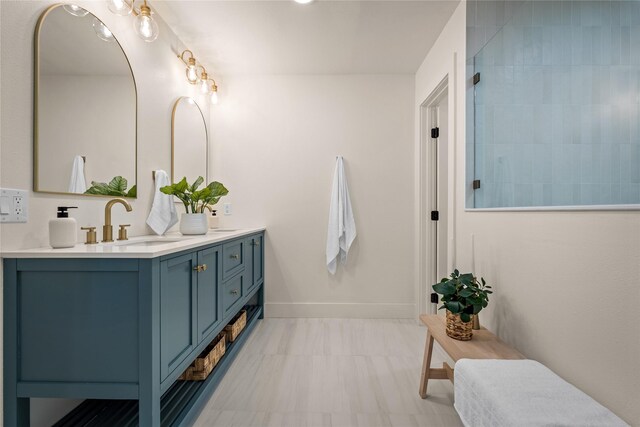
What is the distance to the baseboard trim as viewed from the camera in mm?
3008

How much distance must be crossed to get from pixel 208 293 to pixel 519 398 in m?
1.40

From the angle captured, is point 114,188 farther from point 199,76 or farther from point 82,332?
point 199,76

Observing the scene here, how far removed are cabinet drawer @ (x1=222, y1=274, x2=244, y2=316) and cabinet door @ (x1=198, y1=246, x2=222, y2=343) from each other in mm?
103

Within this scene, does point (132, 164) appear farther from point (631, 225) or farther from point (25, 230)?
point (631, 225)

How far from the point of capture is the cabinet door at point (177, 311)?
47.5 inches

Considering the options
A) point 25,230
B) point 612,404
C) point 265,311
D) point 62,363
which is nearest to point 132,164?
point 25,230

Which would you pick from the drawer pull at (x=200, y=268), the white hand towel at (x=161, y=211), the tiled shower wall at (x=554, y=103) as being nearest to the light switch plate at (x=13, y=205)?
the drawer pull at (x=200, y=268)

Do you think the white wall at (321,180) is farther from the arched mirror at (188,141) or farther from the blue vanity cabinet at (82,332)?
the blue vanity cabinet at (82,332)

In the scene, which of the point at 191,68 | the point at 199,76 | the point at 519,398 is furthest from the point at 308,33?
the point at 519,398

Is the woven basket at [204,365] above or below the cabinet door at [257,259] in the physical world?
below

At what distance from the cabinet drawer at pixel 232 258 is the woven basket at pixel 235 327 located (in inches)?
16.4

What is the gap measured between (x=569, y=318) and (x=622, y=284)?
264mm

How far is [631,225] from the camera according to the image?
0.90 meters

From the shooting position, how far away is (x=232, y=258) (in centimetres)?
209
